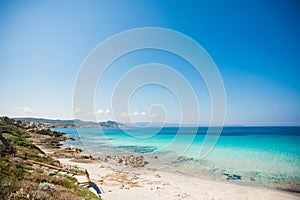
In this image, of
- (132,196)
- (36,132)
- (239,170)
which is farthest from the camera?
(36,132)

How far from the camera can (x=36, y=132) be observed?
6100 centimetres

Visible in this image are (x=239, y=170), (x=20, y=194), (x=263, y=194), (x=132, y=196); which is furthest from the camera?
(x=239, y=170)

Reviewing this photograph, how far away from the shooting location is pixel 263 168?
2400cm

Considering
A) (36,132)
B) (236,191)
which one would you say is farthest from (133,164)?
(36,132)

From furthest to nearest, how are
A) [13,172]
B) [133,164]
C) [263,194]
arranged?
[133,164] < [263,194] < [13,172]

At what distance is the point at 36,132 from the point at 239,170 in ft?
Answer: 202

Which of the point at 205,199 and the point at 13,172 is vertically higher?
the point at 13,172

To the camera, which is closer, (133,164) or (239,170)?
(239,170)

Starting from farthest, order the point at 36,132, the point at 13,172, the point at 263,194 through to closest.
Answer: the point at 36,132 < the point at 263,194 < the point at 13,172

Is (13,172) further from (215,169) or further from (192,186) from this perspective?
(215,169)

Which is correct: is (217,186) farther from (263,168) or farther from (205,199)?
(263,168)

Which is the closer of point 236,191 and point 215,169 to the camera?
point 236,191

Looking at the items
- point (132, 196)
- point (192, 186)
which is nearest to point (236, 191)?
point (192, 186)

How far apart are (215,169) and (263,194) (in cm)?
941
